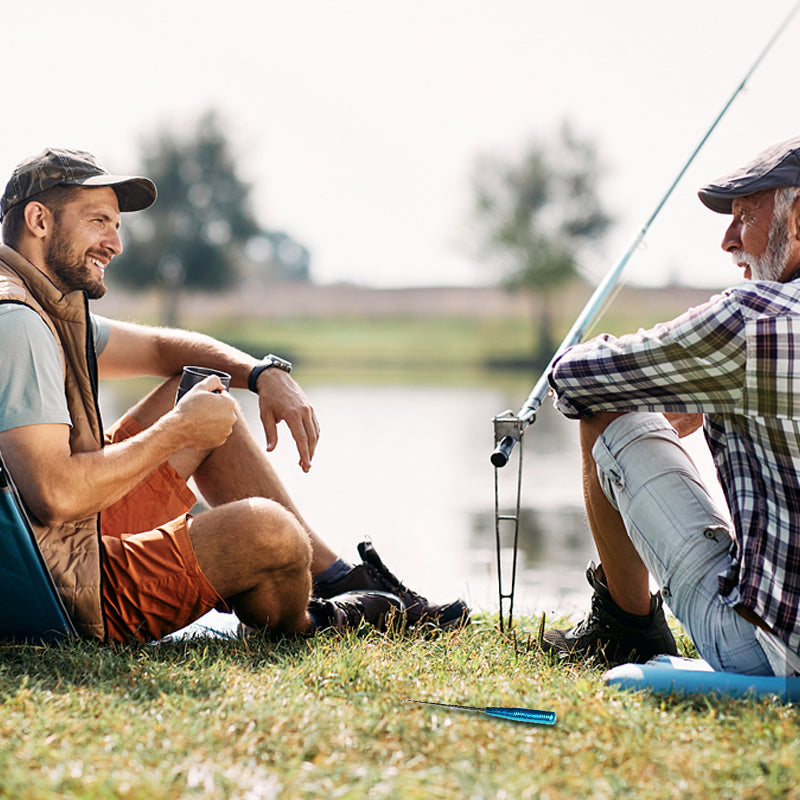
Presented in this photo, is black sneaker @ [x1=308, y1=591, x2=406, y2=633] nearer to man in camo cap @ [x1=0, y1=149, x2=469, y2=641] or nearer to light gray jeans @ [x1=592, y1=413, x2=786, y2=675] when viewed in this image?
man in camo cap @ [x1=0, y1=149, x2=469, y2=641]

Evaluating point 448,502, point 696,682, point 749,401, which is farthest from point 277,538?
point 448,502

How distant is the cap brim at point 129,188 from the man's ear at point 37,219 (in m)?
0.10

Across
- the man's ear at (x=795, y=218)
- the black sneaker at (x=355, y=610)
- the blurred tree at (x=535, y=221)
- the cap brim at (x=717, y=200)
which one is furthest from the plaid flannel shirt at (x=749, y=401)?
the blurred tree at (x=535, y=221)

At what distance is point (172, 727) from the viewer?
1607mm

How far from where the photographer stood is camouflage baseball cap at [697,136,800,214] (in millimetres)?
1893

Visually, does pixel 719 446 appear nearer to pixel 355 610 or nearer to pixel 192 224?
pixel 355 610

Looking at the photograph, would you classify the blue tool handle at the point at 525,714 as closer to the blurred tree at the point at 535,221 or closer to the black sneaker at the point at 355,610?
the black sneaker at the point at 355,610

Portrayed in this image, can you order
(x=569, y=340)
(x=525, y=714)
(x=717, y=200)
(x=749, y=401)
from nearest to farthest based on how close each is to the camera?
(x=525, y=714)
(x=749, y=401)
(x=717, y=200)
(x=569, y=340)

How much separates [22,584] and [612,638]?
52.2 inches

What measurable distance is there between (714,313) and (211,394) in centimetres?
113

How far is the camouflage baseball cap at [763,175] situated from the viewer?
1.89 meters

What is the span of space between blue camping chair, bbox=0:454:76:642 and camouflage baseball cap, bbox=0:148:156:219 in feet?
2.36

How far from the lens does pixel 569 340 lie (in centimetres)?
243

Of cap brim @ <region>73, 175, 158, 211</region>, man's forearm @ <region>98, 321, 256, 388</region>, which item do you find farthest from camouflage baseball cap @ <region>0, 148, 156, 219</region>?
man's forearm @ <region>98, 321, 256, 388</region>
